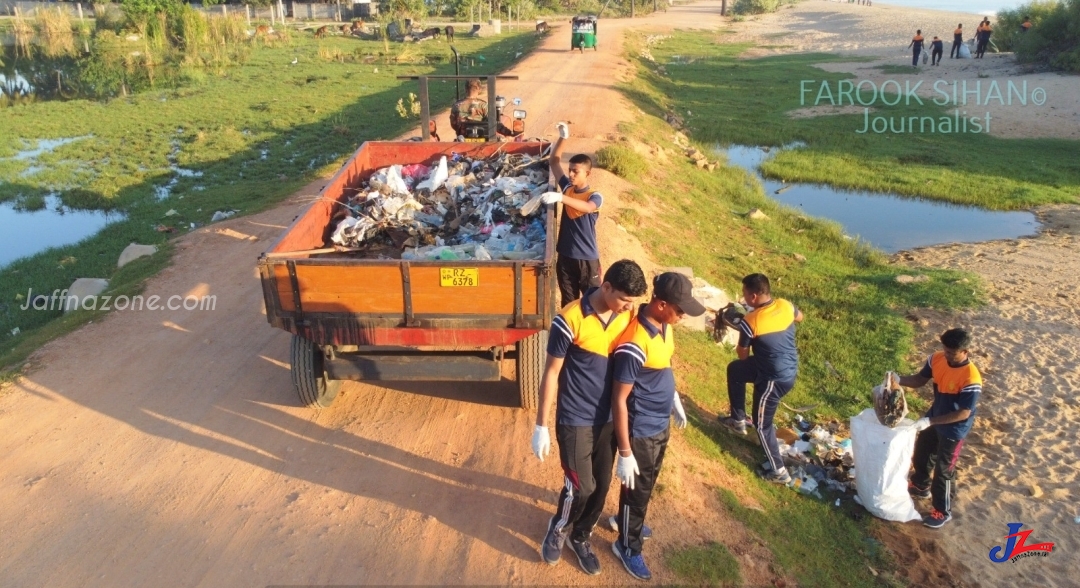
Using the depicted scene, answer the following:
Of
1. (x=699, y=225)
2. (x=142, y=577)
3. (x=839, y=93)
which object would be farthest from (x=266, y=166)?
(x=839, y=93)

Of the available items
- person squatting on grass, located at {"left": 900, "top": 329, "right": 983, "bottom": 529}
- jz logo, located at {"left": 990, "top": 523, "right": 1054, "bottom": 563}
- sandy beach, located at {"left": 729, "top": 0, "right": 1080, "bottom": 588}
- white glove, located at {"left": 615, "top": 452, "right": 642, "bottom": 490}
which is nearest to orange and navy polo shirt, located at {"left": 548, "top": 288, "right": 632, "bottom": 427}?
white glove, located at {"left": 615, "top": 452, "right": 642, "bottom": 490}

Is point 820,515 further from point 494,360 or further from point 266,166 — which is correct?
point 266,166

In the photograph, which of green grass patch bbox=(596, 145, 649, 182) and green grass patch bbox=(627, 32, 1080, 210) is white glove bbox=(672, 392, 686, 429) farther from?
green grass patch bbox=(627, 32, 1080, 210)

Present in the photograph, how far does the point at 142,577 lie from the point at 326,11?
49.7 m

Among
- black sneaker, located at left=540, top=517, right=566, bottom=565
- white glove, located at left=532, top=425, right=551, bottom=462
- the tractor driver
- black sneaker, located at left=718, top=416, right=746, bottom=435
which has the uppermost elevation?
the tractor driver

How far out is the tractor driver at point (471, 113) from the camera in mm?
9039

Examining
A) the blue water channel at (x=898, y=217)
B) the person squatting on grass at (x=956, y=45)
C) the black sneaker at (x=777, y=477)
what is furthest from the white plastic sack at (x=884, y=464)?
the person squatting on grass at (x=956, y=45)

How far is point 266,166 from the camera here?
543 inches

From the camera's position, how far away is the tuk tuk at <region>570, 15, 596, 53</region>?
90.1ft

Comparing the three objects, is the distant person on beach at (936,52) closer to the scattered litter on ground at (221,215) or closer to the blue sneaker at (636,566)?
the scattered litter on ground at (221,215)

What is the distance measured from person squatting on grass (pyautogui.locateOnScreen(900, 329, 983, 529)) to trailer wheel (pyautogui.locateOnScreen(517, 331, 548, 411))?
2.49 meters

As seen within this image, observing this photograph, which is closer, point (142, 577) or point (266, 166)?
point (142, 577)

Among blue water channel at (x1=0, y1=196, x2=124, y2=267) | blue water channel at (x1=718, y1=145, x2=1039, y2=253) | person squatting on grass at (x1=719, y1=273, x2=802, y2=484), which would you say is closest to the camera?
person squatting on grass at (x1=719, y1=273, x2=802, y2=484)

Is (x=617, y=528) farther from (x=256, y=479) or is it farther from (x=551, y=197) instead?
(x=256, y=479)
